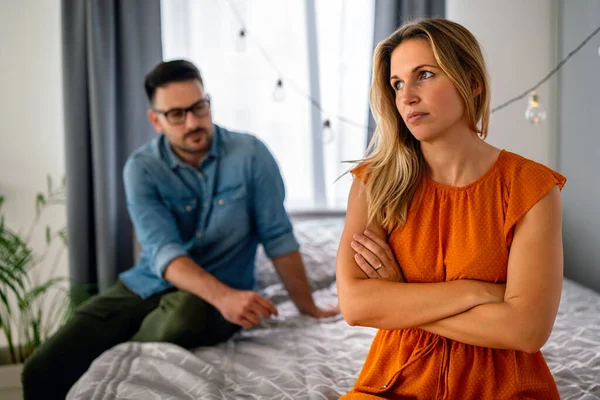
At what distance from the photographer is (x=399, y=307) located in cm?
120

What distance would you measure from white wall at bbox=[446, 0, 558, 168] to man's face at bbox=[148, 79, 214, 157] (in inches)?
49.3

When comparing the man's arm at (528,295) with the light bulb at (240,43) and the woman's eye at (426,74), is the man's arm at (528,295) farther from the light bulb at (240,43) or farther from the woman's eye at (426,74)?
the light bulb at (240,43)

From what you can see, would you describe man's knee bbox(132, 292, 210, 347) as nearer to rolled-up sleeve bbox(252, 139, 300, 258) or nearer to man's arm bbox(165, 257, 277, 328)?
man's arm bbox(165, 257, 277, 328)

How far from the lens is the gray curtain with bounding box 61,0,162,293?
2.72m

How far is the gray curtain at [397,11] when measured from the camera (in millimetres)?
2875

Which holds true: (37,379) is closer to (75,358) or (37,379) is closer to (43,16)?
(75,358)

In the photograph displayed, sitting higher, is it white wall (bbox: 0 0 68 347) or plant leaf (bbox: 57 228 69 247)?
white wall (bbox: 0 0 68 347)

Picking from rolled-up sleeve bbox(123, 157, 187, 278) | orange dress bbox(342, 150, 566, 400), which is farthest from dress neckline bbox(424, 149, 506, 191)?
rolled-up sleeve bbox(123, 157, 187, 278)

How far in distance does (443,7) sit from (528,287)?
2107 millimetres

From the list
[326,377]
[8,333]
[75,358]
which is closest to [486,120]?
[326,377]

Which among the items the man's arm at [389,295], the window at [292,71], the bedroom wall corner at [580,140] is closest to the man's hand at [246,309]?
the man's arm at [389,295]

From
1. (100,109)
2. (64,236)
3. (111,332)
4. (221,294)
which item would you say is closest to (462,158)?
(221,294)

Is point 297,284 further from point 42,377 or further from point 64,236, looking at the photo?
point 64,236

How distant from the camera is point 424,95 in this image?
47.2 inches
